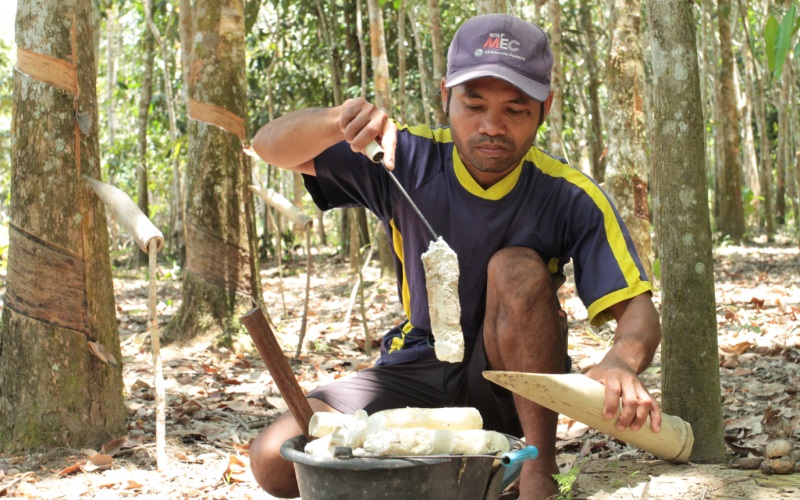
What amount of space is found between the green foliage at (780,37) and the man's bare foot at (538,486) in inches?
52.1

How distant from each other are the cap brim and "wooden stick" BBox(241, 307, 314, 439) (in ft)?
2.88

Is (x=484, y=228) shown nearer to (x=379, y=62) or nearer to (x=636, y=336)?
(x=636, y=336)

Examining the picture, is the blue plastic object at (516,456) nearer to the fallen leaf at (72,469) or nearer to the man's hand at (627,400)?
the man's hand at (627,400)

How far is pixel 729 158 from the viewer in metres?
11.4

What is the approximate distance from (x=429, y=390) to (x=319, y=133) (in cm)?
85

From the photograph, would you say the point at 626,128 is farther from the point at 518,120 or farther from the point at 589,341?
the point at 518,120

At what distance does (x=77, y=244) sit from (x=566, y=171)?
1773 mm

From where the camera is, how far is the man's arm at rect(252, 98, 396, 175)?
7.36 feet

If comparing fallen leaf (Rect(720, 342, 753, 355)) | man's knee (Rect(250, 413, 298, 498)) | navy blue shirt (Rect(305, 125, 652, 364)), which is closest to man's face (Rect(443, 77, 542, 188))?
navy blue shirt (Rect(305, 125, 652, 364))

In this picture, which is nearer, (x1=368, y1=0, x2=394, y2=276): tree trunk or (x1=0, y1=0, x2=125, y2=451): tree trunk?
(x1=0, y1=0, x2=125, y2=451): tree trunk

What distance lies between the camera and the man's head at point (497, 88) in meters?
2.32

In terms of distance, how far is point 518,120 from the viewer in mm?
2383

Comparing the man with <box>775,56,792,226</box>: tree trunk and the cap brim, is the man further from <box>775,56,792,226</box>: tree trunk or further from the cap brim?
<box>775,56,792,226</box>: tree trunk

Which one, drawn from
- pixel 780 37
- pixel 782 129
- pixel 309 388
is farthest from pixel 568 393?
pixel 782 129
